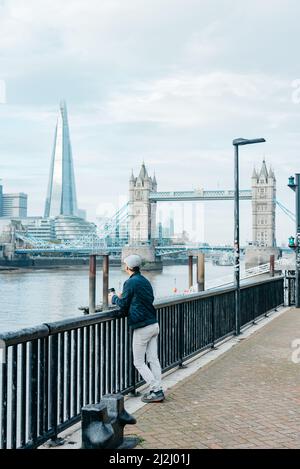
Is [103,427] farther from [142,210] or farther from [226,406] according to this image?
[142,210]

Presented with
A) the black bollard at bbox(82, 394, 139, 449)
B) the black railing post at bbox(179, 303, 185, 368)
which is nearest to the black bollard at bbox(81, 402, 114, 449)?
the black bollard at bbox(82, 394, 139, 449)

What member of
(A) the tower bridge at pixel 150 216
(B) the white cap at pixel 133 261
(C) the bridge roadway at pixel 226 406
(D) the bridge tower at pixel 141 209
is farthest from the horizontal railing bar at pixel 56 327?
(D) the bridge tower at pixel 141 209

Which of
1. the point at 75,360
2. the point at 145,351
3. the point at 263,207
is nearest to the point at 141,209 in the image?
the point at 263,207

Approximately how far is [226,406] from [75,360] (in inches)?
73.0

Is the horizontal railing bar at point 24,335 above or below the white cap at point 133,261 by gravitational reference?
below

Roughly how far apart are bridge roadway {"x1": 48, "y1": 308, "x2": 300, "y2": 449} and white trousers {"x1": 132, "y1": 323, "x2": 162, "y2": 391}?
0.96ft

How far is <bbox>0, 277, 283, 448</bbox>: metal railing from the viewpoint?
4688mm

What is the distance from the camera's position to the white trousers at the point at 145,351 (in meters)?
6.41

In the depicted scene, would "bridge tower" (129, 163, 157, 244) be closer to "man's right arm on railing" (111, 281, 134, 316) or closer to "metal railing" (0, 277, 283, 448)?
"metal railing" (0, 277, 283, 448)

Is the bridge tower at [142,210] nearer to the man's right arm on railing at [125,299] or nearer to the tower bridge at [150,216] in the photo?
the tower bridge at [150,216]

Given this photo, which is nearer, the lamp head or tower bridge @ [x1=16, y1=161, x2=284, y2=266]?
the lamp head

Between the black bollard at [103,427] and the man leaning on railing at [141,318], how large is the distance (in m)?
1.54

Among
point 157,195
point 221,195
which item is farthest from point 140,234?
point 221,195

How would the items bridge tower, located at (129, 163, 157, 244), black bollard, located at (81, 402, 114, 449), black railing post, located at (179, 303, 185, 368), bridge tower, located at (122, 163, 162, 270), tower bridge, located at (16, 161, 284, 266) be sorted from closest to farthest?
black bollard, located at (81, 402, 114, 449)
black railing post, located at (179, 303, 185, 368)
tower bridge, located at (16, 161, 284, 266)
bridge tower, located at (122, 163, 162, 270)
bridge tower, located at (129, 163, 157, 244)
